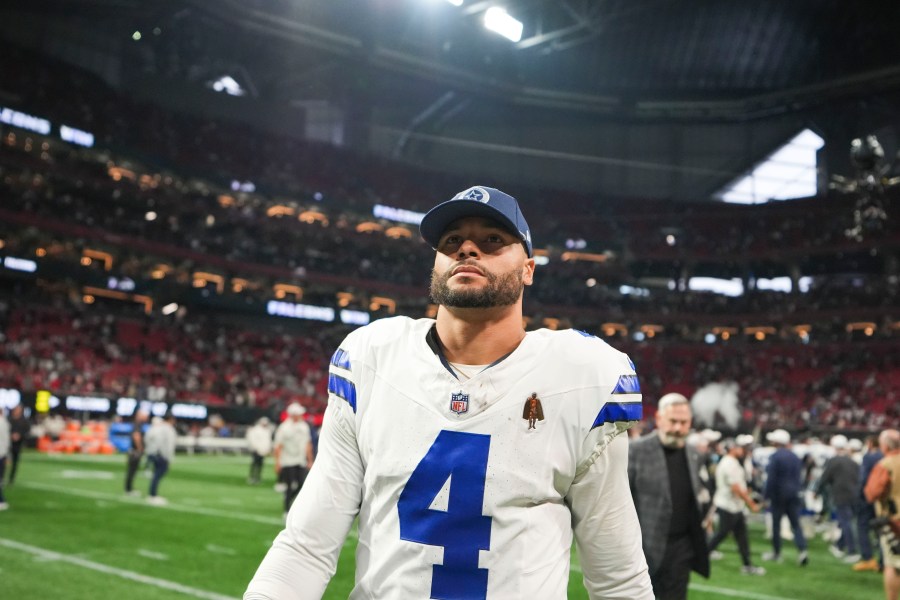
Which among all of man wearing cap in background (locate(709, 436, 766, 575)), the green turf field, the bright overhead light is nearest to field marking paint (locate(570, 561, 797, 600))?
the green turf field

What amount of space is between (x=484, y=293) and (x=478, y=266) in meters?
0.09

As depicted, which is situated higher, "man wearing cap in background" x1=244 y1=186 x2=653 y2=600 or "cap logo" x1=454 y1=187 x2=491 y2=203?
"cap logo" x1=454 y1=187 x2=491 y2=203

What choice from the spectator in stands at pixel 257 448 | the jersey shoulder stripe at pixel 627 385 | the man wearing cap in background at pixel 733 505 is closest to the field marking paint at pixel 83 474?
the spectator in stands at pixel 257 448

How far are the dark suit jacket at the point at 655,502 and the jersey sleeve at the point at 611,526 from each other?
4.50m

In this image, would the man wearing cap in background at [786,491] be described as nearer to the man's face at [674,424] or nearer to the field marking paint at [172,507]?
the man's face at [674,424]

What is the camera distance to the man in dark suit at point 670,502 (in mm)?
6992

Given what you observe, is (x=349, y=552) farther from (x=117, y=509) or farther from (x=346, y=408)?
(x=346, y=408)

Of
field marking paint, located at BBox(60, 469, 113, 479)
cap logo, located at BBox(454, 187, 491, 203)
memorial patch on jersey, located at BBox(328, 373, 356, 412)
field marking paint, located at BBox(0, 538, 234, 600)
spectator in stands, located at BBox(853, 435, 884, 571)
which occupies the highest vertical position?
cap logo, located at BBox(454, 187, 491, 203)

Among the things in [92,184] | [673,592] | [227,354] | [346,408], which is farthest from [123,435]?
[346,408]

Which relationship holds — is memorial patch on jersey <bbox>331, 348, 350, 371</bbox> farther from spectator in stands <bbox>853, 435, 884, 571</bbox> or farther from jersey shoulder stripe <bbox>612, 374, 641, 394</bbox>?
spectator in stands <bbox>853, 435, 884, 571</bbox>

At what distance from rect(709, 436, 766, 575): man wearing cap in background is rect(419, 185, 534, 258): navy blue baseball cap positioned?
33.9 ft

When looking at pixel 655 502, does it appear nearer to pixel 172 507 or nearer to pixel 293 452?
pixel 293 452

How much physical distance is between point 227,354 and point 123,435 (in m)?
13.3

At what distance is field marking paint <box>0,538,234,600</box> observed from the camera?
29.1ft
